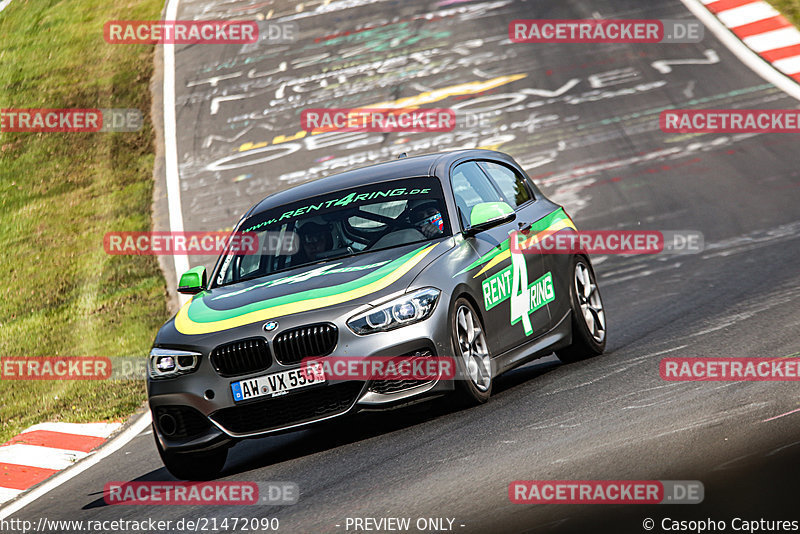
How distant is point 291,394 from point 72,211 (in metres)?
13.1

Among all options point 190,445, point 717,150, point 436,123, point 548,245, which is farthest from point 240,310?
point 436,123

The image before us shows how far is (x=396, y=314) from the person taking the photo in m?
7.38

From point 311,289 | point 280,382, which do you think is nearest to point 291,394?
point 280,382

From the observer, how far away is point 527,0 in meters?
25.2

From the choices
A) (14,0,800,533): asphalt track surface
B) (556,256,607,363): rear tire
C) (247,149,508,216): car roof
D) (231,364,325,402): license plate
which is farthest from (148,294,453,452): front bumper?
(556,256,607,363): rear tire

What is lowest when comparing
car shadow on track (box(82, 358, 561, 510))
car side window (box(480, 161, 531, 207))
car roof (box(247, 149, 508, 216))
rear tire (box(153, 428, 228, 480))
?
car shadow on track (box(82, 358, 561, 510))

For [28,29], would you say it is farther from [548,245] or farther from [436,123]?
[548,245]

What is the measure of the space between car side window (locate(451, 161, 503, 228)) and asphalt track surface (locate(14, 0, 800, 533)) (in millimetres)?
1329

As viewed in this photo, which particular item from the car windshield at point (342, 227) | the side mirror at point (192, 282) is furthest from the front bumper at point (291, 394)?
the side mirror at point (192, 282)

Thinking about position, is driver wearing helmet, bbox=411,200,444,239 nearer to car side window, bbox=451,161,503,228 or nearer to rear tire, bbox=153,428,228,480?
Answer: car side window, bbox=451,161,503,228

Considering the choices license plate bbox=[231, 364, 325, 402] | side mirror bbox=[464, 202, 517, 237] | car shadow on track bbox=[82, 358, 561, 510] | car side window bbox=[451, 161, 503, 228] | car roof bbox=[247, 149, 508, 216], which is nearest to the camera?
license plate bbox=[231, 364, 325, 402]

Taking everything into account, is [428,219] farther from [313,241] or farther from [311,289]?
[311,289]

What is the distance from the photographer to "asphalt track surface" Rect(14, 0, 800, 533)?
5984 mm

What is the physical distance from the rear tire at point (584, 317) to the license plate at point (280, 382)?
9.36 ft
